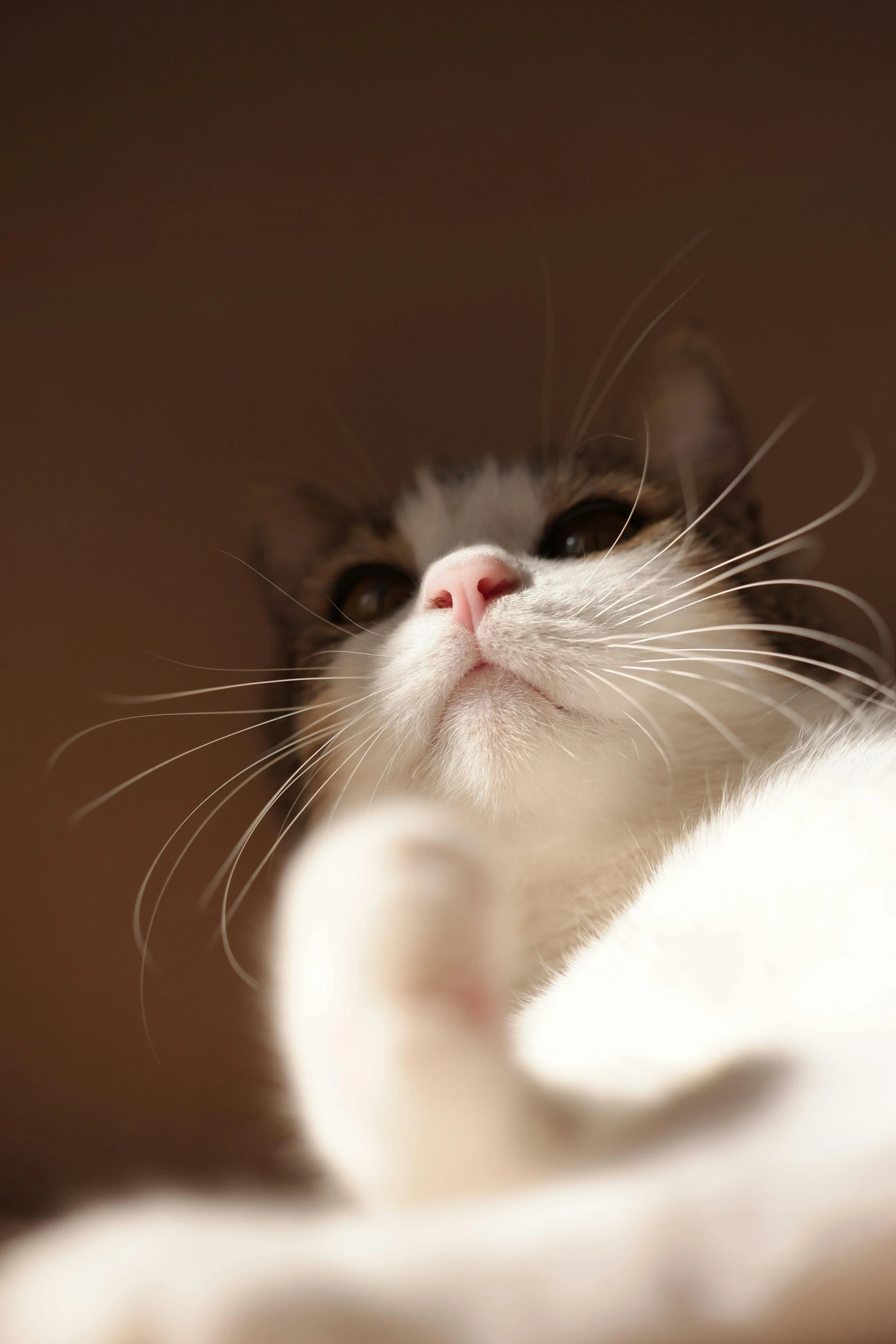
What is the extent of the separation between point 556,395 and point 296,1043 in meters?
0.96

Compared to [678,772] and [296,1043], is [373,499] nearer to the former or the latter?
[678,772]

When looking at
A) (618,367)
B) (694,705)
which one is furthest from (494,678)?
(618,367)

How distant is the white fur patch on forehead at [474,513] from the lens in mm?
1005

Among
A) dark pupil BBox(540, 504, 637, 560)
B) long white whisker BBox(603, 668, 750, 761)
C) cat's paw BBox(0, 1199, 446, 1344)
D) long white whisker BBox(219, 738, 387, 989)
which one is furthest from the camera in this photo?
dark pupil BBox(540, 504, 637, 560)

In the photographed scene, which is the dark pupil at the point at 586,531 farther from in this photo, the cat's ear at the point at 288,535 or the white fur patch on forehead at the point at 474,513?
the cat's ear at the point at 288,535

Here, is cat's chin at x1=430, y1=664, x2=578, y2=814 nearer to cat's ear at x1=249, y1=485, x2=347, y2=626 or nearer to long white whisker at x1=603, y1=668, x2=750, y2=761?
long white whisker at x1=603, y1=668, x2=750, y2=761

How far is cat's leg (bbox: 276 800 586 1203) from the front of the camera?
33cm

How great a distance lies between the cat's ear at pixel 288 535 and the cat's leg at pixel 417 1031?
729 mm

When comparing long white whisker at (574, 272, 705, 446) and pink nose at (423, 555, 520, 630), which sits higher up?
long white whisker at (574, 272, 705, 446)

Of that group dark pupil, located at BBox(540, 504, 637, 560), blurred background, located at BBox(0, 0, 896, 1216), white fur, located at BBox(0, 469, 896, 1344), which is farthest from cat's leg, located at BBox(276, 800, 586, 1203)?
dark pupil, located at BBox(540, 504, 637, 560)

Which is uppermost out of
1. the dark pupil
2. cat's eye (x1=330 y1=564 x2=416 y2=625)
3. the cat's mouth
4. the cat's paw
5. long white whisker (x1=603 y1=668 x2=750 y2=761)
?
cat's eye (x1=330 y1=564 x2=416 y2=625)

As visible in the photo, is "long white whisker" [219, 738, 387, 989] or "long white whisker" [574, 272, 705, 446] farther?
"long white whisker" [574, 272, 705, 446]

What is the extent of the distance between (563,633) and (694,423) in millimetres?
470

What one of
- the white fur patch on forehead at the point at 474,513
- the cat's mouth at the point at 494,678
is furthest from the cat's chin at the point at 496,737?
the white fur patch on forehead at the point at 474,513
